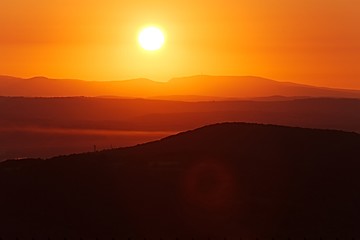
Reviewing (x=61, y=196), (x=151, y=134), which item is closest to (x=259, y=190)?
(x=61, y=196)

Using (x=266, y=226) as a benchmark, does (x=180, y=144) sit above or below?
above

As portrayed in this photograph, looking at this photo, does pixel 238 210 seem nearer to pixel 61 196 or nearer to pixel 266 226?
pixel 266 226

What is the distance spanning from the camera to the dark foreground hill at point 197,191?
3491 cm

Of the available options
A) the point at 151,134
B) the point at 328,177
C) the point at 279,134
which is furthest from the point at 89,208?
the point at 151,134

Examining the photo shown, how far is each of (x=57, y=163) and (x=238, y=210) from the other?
12308 millimetres

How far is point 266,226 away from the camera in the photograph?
35.5m

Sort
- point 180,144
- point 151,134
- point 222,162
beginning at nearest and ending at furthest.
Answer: point 222,162, point 180,144, point 151,134

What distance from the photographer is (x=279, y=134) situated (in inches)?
1946

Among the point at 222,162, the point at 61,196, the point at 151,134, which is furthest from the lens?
the point at 151,134

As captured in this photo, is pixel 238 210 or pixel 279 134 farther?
pixel 279 134

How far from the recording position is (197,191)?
39.3 metres

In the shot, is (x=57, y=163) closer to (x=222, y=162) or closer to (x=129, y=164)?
(x=129, y=164)

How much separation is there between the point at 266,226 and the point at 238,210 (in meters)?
2.01

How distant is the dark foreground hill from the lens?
34906mm
